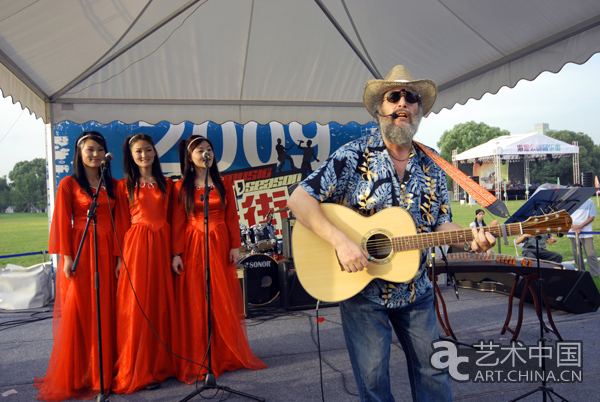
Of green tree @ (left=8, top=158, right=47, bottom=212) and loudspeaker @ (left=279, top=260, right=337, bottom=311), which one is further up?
green tree @ (left=8, top=158, right=47, bottom=212)

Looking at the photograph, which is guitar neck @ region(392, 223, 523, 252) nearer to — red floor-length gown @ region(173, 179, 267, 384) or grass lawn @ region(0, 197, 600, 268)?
red floor-length gown @ region(173, 179, 267, 384)

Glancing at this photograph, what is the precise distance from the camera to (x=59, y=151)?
7430 millimetres

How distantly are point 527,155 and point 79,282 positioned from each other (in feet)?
123

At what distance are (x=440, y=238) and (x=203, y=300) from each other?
8.67 feet

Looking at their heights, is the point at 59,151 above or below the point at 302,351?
above

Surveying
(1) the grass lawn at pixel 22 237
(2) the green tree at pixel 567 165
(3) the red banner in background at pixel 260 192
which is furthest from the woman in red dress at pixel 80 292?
(2) the green tree at pixel 567 165

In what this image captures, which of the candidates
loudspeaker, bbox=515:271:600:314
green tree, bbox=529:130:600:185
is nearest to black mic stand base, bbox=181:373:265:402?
loudspeaker, bbox=515:271:600:314

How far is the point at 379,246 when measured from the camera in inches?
78.0

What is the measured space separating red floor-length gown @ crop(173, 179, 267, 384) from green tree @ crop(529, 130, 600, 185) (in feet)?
130

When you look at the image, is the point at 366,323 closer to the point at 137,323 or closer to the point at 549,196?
the point at 549,196

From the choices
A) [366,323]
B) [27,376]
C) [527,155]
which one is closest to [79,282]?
[27,376]

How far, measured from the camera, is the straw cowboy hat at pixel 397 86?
211 cm

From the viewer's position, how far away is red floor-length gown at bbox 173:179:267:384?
3.84 metres

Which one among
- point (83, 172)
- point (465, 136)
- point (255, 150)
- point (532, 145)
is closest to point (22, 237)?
point (255, 150)
